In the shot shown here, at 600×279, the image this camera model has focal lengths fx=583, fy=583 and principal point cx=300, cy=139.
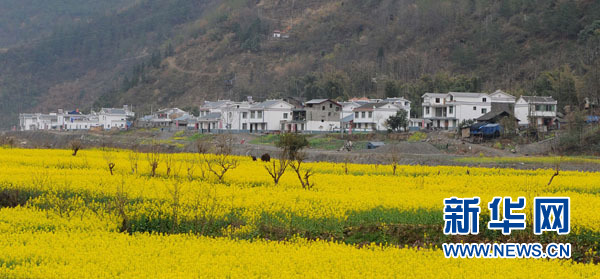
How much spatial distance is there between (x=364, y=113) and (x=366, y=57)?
6319 cm

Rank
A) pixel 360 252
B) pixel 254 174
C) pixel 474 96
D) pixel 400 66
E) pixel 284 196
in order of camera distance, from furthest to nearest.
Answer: pixel 400 66
pixel 474 96
pixel 254 174
pixel 284 196
pixel 360 252

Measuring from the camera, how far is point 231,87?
144 meters

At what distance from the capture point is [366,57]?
142 m

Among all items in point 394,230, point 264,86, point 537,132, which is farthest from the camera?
point 264,86

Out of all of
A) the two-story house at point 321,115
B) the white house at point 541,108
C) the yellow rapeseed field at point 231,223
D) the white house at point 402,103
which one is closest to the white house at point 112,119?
the two-story house at point 321,115

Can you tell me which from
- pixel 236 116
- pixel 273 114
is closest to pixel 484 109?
pixel 273 114

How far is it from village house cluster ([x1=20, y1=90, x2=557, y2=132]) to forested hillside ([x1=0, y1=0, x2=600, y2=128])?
691 centimetres

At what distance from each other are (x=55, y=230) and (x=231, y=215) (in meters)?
5.02

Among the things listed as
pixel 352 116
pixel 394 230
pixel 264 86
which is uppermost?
pixel 264 86

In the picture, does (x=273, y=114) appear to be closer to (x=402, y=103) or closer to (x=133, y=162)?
(x=402, y=103)

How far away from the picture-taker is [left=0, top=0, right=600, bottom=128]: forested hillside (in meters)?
98.1

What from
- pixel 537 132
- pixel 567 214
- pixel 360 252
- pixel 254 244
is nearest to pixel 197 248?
pixel 254 244

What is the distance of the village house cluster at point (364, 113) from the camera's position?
70.1 m

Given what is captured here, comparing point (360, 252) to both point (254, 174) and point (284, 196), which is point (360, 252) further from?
point (254, 174)
